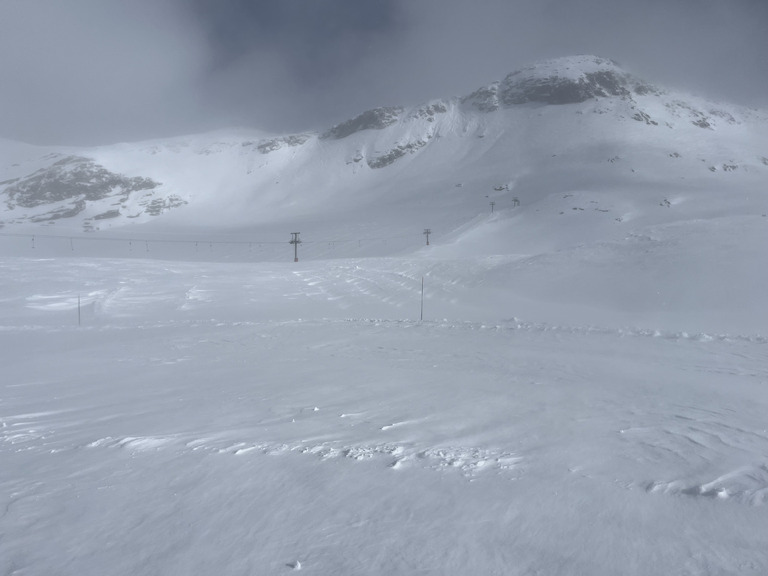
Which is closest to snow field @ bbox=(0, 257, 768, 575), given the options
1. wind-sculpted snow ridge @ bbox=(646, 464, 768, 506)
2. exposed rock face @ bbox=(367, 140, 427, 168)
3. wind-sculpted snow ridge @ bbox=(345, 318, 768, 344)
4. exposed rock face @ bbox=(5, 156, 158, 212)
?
wind-sculpted snow ridge @ bbox=(646, 464, 768, 506)

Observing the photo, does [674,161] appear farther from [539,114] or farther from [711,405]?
[711,405]

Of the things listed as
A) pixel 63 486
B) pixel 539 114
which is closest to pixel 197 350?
pixel 63 486

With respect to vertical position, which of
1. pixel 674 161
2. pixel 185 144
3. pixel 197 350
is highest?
pixel 185 144

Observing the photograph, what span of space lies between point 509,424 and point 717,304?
11.7 m

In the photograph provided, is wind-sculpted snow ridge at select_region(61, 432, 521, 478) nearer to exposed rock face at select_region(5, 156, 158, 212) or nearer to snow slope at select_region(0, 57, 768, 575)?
snow slope at select_region(0, 57, 768, 575)

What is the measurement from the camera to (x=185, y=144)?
185750mm

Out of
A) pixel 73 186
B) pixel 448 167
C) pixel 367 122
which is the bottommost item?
pixel 73 186

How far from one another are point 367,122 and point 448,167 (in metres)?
58.0

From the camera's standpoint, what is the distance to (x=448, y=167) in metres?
130

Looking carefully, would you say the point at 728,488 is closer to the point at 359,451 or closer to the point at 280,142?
the point at 359,451

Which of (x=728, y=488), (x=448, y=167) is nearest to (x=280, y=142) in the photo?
(x=448, y=167)

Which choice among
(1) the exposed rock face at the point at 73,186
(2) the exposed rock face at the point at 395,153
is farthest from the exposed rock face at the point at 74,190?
(2) the exposed rock face at the point at 395,153

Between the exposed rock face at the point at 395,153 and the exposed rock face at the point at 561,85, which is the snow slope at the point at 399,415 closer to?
the exposed rock face at the point at 395,153

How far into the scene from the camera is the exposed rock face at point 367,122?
576ft
